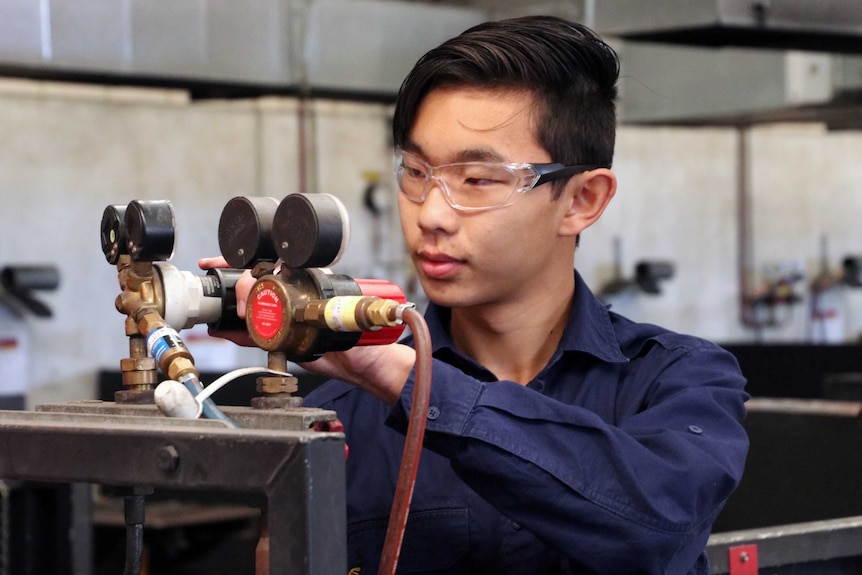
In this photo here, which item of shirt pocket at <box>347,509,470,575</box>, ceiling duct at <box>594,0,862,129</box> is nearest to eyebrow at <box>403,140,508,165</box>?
shirt pocket at <box>347,509,470,575</box>

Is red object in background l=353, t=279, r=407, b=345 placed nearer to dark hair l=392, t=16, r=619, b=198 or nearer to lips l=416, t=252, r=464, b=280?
lips l=416, t=252, r=464, b=280

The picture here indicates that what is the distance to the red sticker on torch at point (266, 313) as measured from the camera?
3.07ft

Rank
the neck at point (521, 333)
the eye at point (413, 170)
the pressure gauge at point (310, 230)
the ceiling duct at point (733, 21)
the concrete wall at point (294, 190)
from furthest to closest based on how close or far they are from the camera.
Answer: the concrete wall at point (294, 190)
the ceiling duct at point (733, 21)
the neck at point (521, 333)
the eye at point (413, 170)
the pressure gauge at point (310, 230)

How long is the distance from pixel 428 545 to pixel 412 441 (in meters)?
0.36

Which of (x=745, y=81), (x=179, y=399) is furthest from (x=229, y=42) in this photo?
(x=179, y=399)

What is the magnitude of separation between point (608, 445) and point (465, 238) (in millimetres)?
265

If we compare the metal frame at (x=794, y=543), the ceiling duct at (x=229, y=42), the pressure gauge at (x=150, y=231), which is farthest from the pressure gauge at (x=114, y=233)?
the ceiling duct at (x=229, y=42)

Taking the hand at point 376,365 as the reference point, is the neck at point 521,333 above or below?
below

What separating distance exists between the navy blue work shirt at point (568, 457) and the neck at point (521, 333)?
24mm

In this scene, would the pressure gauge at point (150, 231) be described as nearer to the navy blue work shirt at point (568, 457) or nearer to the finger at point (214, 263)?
the finger at point (214, 263)

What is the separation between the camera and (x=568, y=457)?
999 millimetres

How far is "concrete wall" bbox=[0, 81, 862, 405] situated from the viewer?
4.23 metres

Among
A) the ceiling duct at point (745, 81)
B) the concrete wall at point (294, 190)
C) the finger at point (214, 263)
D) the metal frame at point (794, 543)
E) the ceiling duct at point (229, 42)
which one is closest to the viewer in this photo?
the finger at point (214, 263)

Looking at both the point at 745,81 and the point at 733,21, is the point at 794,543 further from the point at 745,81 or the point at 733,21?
the point at 745,81
